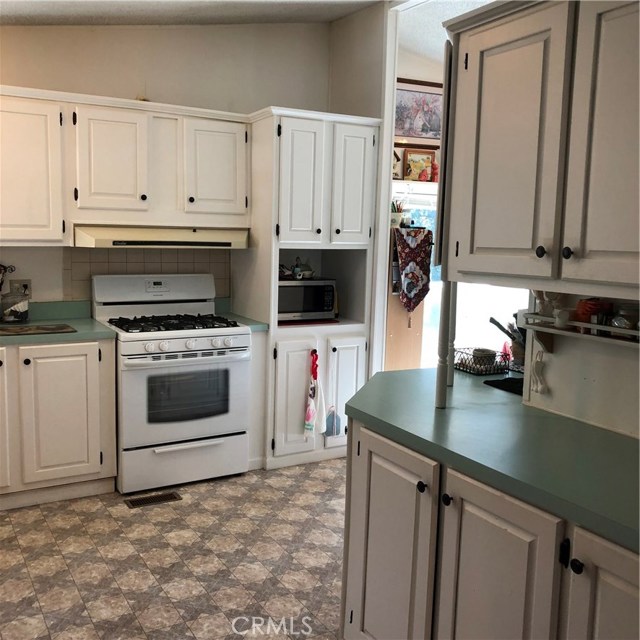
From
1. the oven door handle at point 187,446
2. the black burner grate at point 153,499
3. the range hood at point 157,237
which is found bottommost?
the black burner grate at point 153,499

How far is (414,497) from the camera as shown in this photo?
200 cm

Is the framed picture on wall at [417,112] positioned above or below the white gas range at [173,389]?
above

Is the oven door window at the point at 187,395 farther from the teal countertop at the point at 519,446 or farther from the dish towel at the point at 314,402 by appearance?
the teal countertop at the point at 519,446

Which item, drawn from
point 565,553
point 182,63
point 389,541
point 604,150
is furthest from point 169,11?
point 565,553

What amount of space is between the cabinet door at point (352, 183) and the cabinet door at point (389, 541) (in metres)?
2.20

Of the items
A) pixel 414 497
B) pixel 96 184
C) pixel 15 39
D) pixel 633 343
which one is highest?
pixel 15 39

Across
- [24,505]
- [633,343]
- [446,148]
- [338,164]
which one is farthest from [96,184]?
[633,343]

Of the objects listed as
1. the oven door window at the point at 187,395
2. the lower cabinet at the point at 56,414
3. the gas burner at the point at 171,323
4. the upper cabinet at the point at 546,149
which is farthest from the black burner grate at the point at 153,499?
the upper cabinet at the point at 546,149

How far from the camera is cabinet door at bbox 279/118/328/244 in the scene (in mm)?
3988

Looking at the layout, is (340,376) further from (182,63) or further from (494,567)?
(494,567)

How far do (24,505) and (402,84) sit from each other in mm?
3994

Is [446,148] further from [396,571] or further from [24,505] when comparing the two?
[24,505]

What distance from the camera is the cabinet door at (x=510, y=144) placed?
1788mm

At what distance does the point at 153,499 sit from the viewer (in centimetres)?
372
